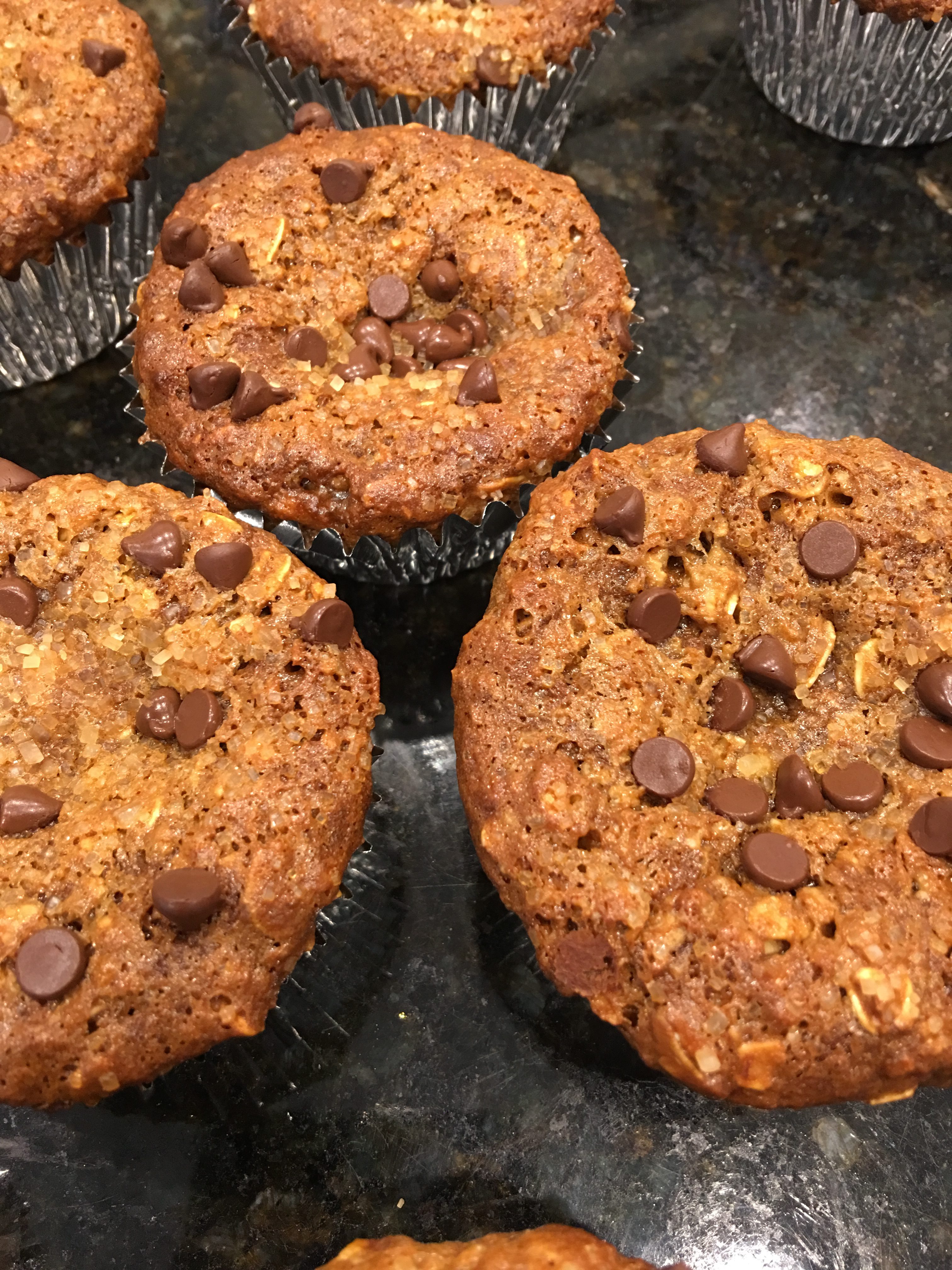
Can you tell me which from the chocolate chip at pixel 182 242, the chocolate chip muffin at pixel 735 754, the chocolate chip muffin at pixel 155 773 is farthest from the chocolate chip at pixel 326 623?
the chocolate chip at pixel 182 242

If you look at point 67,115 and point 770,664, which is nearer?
point 770,664

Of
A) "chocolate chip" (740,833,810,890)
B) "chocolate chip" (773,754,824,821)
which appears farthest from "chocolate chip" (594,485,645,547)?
"chocolate chip" (740,833,810,890)

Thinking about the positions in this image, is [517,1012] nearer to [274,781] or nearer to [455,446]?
[274,781]

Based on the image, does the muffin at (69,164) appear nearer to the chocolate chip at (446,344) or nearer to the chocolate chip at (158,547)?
the chocolate chip at (446,344)

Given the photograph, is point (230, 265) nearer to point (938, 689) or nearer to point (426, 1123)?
point (938, 689)

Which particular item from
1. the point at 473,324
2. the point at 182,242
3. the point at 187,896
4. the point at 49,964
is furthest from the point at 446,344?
the point at 49,964

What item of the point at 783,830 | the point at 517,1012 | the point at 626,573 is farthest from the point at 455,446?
the point at 517,1012

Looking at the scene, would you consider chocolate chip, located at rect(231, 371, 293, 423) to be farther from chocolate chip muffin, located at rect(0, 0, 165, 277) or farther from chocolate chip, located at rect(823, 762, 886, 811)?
chocolate chip, located at rect(823, 762, 886, 811)
